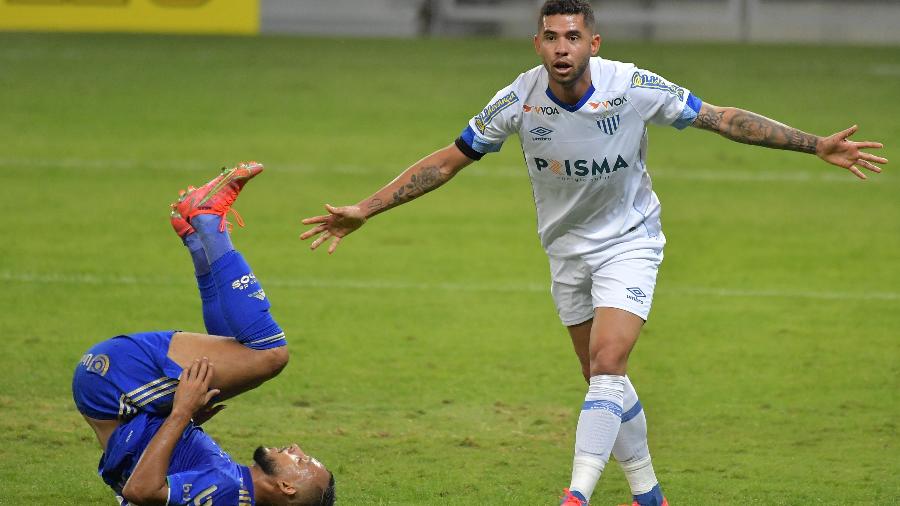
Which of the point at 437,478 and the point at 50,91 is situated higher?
the point at 437,478

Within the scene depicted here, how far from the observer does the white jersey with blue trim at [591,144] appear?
20.5 feet

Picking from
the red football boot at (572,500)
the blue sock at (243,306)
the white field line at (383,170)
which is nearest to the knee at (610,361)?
the red football boot at (572,500)

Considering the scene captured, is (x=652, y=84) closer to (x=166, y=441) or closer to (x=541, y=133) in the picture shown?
(x=541, y=133)

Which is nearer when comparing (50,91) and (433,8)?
(50,91)

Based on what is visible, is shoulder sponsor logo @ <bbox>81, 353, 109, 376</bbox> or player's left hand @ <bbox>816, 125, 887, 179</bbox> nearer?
shoulder sponsor logo @ <bbox>81, 353, 109, 376</bbox>

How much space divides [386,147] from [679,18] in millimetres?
9051

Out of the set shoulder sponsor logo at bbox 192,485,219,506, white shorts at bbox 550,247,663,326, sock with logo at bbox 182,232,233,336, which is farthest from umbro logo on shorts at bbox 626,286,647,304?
shoulder sponsor logo at bbox 192,485,219,506

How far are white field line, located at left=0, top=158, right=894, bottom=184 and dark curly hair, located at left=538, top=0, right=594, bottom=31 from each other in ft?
26.5

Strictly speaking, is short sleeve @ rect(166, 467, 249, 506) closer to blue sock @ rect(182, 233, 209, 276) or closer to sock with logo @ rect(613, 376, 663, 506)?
blue sock @ rect(182, 233, 209, 276)

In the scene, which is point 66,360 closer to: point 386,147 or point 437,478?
point 437,478

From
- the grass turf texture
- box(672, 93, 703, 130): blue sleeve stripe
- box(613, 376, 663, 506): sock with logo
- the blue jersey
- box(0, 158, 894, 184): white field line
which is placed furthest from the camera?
box(0, 158, 894, 184): white field line

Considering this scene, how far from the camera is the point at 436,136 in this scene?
15.8m

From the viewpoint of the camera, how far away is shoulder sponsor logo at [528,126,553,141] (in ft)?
20.6

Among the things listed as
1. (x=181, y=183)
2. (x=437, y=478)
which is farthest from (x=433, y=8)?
(x=437, y=478)
